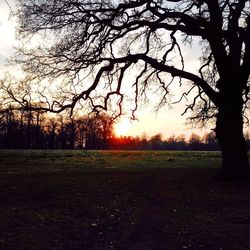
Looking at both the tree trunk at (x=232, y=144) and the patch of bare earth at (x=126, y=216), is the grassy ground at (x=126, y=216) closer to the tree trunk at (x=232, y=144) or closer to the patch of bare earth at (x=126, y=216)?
the patch of bare earth at (x=126, y=216)

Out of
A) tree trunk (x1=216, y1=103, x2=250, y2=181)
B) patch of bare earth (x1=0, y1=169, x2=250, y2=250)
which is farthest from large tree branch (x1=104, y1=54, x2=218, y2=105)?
patch of bare earth (x1=0, y1=169, x2=250, y2=250)

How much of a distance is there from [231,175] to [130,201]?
6642mm

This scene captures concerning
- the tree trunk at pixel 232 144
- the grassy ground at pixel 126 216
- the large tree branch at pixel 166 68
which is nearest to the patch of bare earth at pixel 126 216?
the grassy ground at pixel 126 216

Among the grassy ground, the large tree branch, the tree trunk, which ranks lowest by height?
the grassy ground

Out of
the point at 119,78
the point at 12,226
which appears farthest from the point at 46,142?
the point at 12,226

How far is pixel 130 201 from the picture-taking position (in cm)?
1321

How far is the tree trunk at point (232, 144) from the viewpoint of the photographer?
17984 millimetres

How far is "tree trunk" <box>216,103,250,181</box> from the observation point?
18.0 meters

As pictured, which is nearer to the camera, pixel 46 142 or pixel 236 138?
pixel 236 138

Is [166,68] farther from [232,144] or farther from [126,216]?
[126,216]

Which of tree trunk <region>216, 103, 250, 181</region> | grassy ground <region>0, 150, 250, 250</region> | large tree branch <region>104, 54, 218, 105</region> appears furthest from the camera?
large tree branch <region>104, 54, 218, 105</region>

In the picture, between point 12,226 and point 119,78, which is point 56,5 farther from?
point 12,226

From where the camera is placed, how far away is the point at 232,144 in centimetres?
1819

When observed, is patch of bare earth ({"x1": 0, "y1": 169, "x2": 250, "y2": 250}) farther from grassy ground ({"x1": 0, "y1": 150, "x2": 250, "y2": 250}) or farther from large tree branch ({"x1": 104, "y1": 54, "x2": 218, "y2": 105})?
large tree branch ({"x1": 104, "y1": 54, "x2": 218, "y2": 105})
